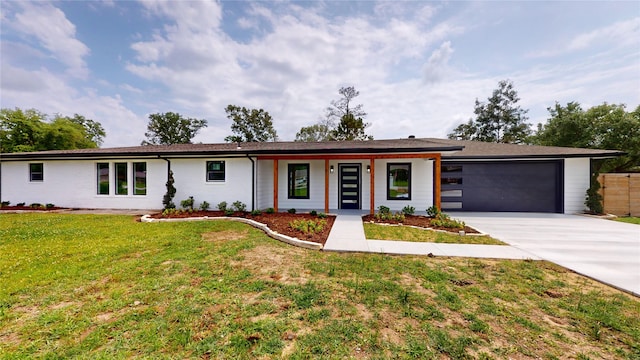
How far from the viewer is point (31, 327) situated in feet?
7.97

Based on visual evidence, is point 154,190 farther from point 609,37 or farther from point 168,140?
point 168,140

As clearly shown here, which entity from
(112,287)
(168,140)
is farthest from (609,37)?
(168,140)

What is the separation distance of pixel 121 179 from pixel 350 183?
10.6m

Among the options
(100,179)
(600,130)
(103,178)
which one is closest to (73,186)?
(100,179)

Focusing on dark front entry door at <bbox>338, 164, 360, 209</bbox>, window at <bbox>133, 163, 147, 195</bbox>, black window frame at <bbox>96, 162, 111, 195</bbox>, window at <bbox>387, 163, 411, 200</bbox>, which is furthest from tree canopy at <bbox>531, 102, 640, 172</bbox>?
black window frame at <bbox>96, 162, 111, 195</bbox>

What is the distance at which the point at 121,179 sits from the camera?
10.9 meters

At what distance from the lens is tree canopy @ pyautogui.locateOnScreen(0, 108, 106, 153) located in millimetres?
22656

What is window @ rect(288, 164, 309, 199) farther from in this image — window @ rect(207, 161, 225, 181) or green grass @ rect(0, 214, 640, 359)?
green grass @ rect(0, 214, 640, 359)

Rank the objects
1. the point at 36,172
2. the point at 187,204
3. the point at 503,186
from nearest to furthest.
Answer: the point at 187,204 < the point at 503,186 < the point at 36,172

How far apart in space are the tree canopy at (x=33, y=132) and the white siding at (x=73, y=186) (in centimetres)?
1775

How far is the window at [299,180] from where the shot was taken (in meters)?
11.0

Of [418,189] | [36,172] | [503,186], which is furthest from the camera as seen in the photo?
[36,172]

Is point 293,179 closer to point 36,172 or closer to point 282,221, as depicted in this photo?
point 282,221

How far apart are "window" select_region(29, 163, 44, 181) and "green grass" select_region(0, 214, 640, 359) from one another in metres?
9.52
